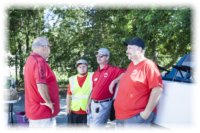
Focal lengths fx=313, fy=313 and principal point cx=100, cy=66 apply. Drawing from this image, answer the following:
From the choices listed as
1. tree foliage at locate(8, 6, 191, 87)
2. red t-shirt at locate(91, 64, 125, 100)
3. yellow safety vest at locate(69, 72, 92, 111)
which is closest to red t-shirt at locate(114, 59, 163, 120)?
red t-shirt at locate(91, 64, 125, 100)

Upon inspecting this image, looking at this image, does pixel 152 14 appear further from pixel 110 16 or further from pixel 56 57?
pixel 56 57

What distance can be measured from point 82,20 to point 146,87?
282 inches

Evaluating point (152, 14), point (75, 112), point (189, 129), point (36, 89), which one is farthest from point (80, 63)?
point (152, 14)

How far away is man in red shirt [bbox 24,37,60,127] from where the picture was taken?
310 centimetres

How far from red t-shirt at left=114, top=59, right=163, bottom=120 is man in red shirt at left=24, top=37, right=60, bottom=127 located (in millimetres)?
760

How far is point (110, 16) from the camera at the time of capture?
360 inches

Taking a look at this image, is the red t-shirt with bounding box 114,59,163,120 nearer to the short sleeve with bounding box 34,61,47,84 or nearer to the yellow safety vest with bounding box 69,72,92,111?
the short sleeve with bounding box 34,61,47,84

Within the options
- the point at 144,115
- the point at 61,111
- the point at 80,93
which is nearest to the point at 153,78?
the point at 144,115

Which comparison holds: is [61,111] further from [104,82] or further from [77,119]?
[104,82]

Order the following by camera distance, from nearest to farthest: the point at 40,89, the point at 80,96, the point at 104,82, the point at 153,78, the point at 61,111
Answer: the point at 153,78, the point at 40,89, the point at 104,82, the point at 80,96, the point at 61,111

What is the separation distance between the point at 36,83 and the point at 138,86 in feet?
3.34

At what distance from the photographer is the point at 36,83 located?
10.2 feet

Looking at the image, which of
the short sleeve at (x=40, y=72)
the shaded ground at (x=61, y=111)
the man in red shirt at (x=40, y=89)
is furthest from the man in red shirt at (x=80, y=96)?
the shaded ground at (x=61, y=111)

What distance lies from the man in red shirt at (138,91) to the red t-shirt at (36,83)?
740 millimetres
